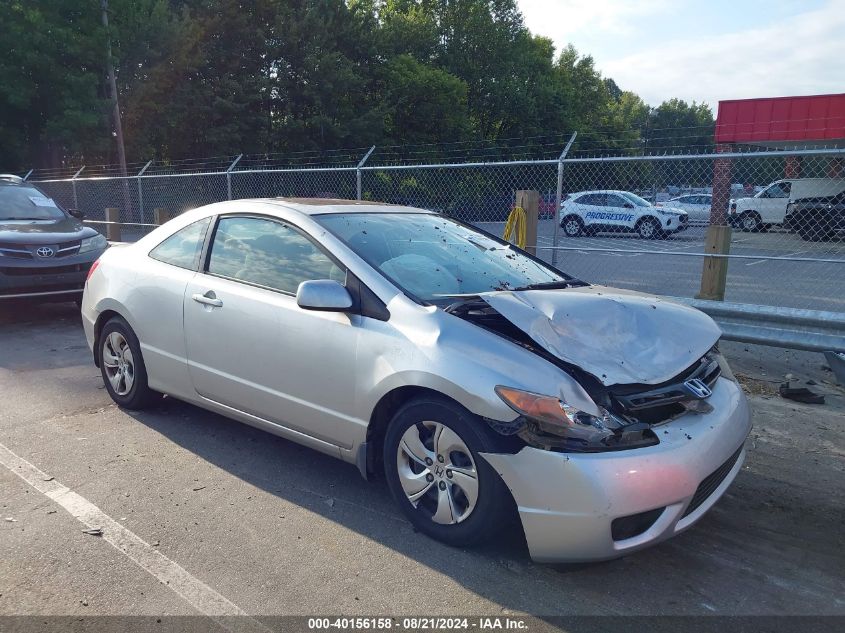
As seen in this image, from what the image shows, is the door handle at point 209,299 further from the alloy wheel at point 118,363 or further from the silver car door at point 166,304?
the alloy wheel at point 118,363

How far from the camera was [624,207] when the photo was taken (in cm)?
1842


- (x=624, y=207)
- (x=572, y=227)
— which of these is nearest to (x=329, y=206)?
(x=624, y=207)

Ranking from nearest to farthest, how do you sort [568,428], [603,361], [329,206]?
[568,428] < [603,361] < [329,206]

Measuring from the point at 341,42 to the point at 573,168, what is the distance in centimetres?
1800

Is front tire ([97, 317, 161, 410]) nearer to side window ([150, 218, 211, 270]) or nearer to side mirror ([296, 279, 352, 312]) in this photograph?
side window ([150, 218, 211, 270])

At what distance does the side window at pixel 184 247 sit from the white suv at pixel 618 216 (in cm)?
1267

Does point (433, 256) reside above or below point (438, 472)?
above

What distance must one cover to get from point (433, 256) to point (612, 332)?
1.24 meters

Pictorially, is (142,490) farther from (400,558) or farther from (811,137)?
(811,137)

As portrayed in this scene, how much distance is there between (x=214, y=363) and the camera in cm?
419

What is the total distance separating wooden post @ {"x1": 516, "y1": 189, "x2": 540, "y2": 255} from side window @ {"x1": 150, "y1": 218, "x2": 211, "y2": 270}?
4144mm

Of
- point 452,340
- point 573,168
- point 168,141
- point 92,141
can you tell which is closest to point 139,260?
Result: point 452,340

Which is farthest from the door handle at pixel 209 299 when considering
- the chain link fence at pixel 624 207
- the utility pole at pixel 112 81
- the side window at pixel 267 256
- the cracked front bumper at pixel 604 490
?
the utility pole at pixel 112 81

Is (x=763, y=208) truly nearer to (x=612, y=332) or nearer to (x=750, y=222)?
(x=750, y=222)
